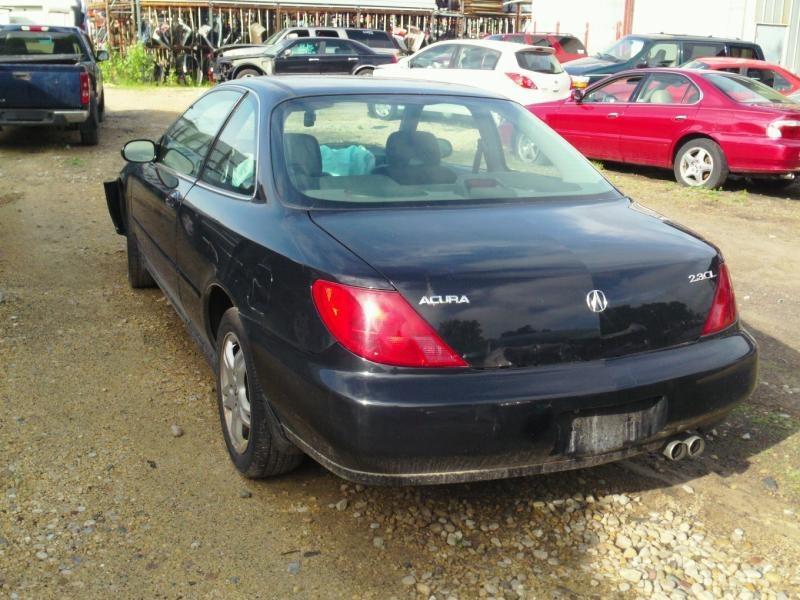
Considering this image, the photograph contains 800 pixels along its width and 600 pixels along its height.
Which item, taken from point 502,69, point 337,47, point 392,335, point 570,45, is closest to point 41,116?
point 502,69

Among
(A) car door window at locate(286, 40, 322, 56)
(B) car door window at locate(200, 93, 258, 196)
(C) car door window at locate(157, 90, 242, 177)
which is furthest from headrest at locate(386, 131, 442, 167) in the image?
(A) car door window at locate(286, 40, 322, 56)

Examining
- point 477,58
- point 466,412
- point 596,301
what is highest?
point 477,58

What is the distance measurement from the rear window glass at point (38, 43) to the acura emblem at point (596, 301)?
41.7 feet

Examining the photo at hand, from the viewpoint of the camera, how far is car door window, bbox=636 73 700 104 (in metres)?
11.3

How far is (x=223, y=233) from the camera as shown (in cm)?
388

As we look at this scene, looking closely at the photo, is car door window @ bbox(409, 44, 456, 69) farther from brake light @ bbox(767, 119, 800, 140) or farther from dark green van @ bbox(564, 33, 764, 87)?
brake light @ bbox(767, 119, 800, 140)

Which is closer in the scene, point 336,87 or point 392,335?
point 392,335

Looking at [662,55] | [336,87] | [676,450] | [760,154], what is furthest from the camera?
Result: [662,55]

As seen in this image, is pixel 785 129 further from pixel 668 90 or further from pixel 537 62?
pixel 537 62

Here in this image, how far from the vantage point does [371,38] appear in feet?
85.6

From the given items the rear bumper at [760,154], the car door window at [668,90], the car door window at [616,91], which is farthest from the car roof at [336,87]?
the car door window at [616,91]

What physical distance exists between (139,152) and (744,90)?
827 centimetres

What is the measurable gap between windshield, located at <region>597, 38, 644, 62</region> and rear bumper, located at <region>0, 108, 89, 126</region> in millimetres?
10082

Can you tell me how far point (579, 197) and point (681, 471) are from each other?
1.24 metres
